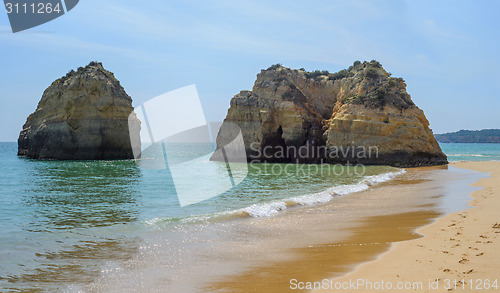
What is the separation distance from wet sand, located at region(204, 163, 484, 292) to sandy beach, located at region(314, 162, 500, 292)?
102 mm

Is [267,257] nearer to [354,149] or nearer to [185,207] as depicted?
[185,207]

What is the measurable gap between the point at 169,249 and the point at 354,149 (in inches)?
1199

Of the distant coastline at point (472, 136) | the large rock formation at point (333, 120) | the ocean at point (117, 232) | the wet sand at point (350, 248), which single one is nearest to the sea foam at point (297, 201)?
the ocean at point (117, 232)

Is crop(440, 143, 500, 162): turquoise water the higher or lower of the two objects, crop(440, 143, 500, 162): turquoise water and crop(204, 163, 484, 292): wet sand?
the higher

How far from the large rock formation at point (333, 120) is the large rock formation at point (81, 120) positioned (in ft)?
42.6

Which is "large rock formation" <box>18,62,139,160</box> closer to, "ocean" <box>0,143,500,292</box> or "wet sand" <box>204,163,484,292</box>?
"ocean" <box>0,143,500,292</box>

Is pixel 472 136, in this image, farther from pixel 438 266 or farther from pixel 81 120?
pixel 438 266

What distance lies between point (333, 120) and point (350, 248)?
30.6 metres

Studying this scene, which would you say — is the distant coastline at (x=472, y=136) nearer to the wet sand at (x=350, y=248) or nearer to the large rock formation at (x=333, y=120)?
the large rock formation at (x=333, y=120)

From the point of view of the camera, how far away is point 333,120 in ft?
121

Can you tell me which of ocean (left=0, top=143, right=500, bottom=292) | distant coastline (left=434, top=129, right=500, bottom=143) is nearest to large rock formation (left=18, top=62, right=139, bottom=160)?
ocean (left=0, top=143, right=500, bottom=292)

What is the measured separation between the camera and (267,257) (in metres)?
6.88

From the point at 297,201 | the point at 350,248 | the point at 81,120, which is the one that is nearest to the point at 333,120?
the point at 297,201

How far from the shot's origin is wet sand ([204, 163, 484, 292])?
554cm
